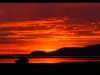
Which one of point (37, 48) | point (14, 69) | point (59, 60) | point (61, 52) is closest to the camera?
point (59, 60)

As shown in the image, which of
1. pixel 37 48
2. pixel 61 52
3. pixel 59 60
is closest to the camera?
pixel 59 60

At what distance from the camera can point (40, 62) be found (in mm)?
3223

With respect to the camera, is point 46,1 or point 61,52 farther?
point 61,52

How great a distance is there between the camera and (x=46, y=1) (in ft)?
11.1

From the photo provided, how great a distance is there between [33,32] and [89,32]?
84cm

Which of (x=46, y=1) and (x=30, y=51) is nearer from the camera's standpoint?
(x=46, y=1)

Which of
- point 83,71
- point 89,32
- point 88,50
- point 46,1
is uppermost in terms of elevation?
point 46,1

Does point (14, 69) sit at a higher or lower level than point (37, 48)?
lower

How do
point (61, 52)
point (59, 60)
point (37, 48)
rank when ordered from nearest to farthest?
point (59, 60) < point (61, 52) < point (37, 48)

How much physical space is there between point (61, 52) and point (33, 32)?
625 millimetres

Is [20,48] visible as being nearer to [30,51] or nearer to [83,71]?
[30,51]

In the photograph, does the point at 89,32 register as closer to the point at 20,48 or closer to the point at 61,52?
the point at 61,52

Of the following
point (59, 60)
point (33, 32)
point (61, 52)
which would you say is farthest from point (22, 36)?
point (59, 60)

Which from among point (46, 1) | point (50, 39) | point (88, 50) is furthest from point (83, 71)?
point (46, 1)
